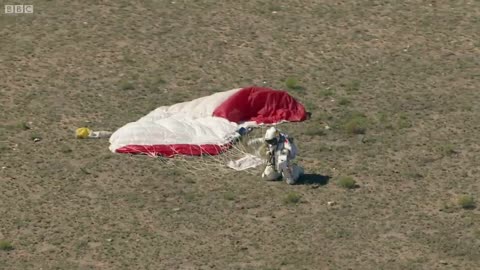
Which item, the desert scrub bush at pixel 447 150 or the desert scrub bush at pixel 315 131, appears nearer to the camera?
the desert scrub bush at pixel 447 150

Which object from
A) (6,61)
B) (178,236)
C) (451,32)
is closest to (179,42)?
(6,61)

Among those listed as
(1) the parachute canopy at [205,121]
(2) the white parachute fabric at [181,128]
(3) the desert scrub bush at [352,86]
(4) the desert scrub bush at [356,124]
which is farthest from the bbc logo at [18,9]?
(4) the desert scrub bush at [356,124]

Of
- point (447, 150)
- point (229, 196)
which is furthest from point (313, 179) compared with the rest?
point (447, 150)

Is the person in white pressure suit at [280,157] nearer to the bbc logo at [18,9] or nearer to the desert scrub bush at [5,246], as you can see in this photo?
the desert scrub bush at [5,246]

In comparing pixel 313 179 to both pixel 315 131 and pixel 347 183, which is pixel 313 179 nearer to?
pixel 347 183

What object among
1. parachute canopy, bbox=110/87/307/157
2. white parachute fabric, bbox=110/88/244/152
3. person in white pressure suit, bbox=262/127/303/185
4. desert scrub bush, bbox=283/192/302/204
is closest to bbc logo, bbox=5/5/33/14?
parachute canopy, bbox=110/87/307/157

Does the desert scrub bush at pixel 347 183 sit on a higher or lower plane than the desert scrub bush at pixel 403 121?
lower

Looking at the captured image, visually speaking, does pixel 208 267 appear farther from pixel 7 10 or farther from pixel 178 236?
pixel 7 10
